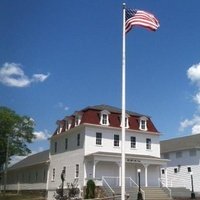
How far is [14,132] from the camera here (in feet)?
192

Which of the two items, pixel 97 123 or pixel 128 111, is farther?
pixel 128 111

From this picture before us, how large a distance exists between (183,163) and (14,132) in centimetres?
2594

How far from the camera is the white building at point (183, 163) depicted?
45875mm

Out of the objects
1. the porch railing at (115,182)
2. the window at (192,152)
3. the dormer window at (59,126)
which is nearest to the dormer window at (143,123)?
the porch railing at (115,182)

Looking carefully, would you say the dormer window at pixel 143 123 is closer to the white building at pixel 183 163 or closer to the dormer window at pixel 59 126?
the white building at pixel 183 163

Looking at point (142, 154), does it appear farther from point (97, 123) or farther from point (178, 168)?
point (178, 168)

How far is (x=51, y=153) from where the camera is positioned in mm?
45438

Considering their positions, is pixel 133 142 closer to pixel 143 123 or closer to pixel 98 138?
pixel 143 123

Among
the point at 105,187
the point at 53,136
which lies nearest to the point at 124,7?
the point at 105,187

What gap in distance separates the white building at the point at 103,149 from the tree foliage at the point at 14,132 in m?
15.5

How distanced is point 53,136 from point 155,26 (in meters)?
29.1

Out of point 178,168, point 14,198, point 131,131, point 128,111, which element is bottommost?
point 14,198

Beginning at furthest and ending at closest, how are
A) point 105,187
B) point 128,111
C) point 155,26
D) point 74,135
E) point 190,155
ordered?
point 190,155
point 128,111
point 74,135
point 105,187
point 155,26

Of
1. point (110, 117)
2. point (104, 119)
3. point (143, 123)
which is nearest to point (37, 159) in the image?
point (110, 117)
